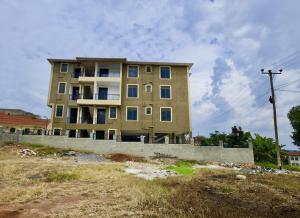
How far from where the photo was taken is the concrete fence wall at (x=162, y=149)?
27953mm

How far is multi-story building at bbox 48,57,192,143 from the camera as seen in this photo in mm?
32781

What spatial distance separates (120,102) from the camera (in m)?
32.8

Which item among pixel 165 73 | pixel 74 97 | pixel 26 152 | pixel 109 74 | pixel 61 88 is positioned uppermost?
pixel 165 73

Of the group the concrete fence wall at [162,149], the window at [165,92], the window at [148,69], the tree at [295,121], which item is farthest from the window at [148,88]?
the tree at [295,121]

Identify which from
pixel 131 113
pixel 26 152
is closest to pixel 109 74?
pixel 131 113

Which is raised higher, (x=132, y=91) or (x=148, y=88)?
(x=148, y=88)

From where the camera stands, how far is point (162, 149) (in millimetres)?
28234

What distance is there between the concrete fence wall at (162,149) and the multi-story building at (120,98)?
352 centimetres

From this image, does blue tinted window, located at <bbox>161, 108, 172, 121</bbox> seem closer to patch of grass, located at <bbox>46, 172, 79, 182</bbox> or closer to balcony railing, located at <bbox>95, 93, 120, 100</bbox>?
balcony railing, located at <bbox>95, 93, 120, 100</bbox>

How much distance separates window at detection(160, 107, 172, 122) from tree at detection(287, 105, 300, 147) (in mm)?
25511

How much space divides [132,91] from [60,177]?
825 inches

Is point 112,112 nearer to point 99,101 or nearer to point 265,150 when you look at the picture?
point 99,101

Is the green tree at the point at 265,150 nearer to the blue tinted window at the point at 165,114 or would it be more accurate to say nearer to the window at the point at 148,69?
the blue tinted window at the point at 165,114

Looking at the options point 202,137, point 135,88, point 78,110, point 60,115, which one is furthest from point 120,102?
point 202,137
